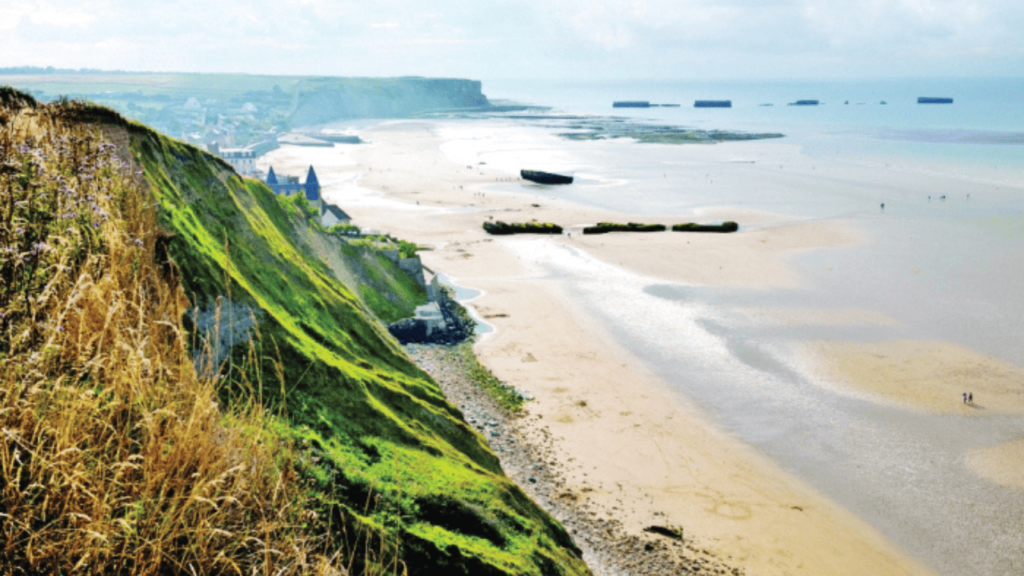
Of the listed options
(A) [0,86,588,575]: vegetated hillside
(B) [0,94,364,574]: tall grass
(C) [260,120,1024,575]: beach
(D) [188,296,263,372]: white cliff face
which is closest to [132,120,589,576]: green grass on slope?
(A) [0,86,588,575]: vegetated hillside

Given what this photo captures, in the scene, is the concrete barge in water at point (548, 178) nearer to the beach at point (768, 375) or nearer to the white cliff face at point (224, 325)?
the beach at point (768, 375)

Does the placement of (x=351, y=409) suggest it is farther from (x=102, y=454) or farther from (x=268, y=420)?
(x=102, y=454)

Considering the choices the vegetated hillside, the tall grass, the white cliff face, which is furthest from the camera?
the white cliff face

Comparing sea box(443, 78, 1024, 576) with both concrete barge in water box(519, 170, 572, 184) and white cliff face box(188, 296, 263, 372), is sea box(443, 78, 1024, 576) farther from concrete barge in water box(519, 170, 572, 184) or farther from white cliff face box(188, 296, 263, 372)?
white cliff face box(188, 296, 263, 372)

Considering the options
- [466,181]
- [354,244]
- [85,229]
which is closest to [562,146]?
[466,181]

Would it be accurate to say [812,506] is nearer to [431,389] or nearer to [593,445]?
[593,445]

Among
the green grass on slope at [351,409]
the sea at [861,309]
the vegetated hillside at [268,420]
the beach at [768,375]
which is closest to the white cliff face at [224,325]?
the vegetated hillside at [268,420]

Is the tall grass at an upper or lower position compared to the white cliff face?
upper
